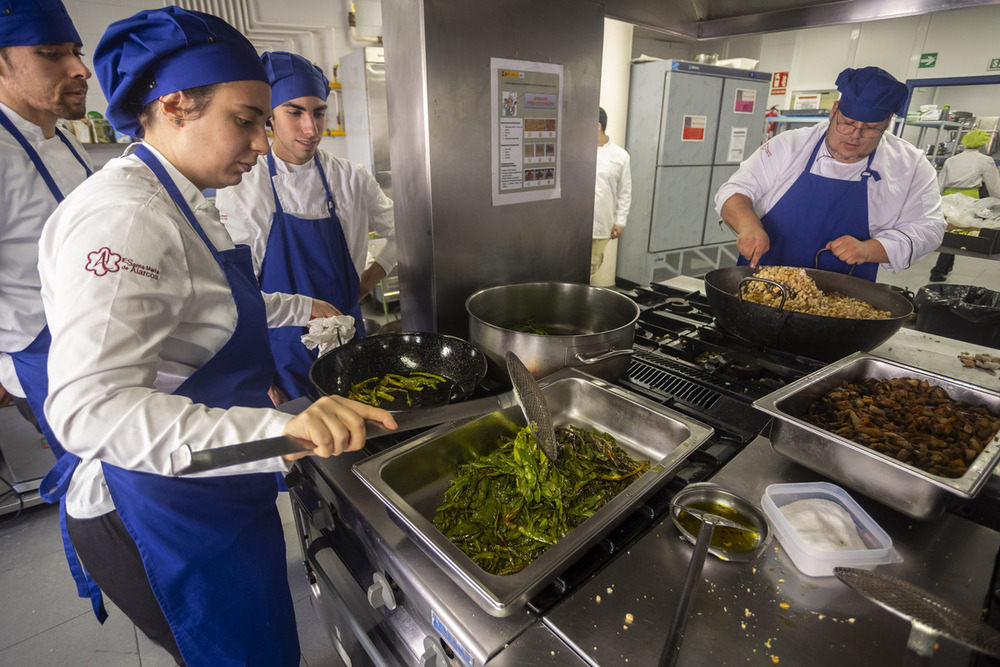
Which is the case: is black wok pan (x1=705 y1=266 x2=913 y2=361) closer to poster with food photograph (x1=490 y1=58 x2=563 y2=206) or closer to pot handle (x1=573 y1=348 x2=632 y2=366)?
pot handle (x1=573 y1=348 x2=632 y2=366)

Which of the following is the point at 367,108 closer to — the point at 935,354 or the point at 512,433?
the point at 512,433

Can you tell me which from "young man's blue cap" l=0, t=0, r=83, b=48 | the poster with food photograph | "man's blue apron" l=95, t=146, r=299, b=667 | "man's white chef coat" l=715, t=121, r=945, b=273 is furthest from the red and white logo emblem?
"man's white chef coat" l=715, t=121, r=945, b=273

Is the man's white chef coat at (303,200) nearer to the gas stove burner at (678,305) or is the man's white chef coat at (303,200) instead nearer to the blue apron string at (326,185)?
the blue apron string at (326,185)

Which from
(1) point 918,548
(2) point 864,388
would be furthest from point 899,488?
(2) point 864,388

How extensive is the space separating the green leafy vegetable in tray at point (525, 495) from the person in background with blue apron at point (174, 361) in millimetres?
274

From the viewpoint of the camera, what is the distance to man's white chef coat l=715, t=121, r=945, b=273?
2.05m

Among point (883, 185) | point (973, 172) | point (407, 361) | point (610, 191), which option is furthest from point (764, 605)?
point (973, 172)

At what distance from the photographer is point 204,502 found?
1182mm

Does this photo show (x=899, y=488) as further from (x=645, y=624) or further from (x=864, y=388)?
(x=645, y=624)

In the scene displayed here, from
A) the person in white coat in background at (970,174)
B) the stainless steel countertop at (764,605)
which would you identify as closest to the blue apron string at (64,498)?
the stainless steel countertop at (764,605)

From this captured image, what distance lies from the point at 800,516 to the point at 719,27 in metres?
2.21

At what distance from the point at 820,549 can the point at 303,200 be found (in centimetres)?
227

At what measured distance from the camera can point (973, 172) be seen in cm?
690

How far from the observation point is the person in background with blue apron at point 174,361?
2.77 feet
